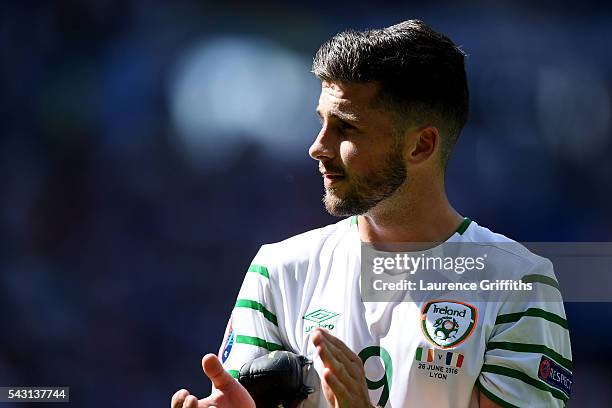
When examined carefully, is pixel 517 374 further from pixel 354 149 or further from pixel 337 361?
pixel 354 149

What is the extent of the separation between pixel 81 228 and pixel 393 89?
310 centimetres

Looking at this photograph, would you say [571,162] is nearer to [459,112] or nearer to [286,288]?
[459,112]

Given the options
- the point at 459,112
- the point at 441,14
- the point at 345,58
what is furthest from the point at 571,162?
the point at 345,58

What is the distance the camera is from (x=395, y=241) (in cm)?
329

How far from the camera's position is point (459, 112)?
336 centimetres

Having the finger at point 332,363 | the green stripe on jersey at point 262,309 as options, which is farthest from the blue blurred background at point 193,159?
the finger at point 332,363

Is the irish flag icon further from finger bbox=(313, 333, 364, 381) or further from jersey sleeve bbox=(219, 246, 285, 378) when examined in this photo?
jersey sleeve bbox=(219, 246, 285, 378)

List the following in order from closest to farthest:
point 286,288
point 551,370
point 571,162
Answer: point 551,370 < point 286,288 < point 571,162

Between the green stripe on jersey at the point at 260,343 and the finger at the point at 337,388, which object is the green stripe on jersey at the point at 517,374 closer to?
the finger at the point at 337,388

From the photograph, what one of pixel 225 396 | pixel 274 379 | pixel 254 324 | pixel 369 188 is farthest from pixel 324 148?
pixel 225 396

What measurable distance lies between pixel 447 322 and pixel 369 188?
1.66ft

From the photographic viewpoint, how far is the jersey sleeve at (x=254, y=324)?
315cm

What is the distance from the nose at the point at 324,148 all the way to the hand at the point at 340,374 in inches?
27.1

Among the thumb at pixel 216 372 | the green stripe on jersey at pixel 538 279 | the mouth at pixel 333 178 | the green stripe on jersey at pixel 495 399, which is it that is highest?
the mouth at pixel 333 178
